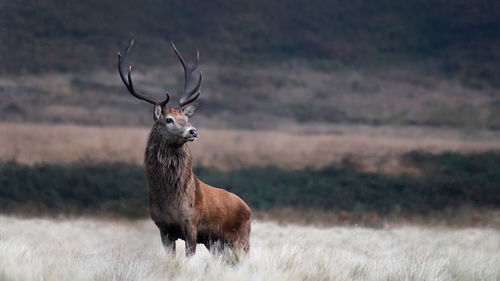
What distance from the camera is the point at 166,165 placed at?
1160 cm

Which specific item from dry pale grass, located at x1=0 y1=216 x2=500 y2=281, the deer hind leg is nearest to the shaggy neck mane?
dry pale grass, located at x1=0 y1=216 x2=500 y2=281

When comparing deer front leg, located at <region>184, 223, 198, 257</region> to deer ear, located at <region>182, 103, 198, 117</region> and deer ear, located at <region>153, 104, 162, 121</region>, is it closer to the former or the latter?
deer ear, located at <region>153, 104, 162, 121</region>

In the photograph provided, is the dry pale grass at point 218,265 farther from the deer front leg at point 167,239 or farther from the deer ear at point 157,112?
the deer ear at point 157,112

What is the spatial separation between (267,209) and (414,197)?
1055cm

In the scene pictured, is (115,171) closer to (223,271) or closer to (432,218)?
(432,218)

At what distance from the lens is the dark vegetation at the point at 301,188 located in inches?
1831

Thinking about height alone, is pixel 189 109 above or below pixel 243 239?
above

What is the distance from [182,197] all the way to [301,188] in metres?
48.2

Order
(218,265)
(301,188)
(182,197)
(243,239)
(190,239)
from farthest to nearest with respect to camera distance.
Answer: (301,188) → (243,239) → (182,197) → (190,239) → (218,265)

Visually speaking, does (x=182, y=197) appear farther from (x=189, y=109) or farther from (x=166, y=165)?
(x=189, y=109)

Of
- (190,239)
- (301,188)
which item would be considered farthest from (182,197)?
(301,188)

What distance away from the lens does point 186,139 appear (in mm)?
11461

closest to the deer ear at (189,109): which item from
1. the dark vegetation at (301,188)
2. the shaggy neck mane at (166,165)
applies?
the shaggy neck mane at (166,165)

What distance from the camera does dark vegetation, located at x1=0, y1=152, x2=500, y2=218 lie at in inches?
1831
